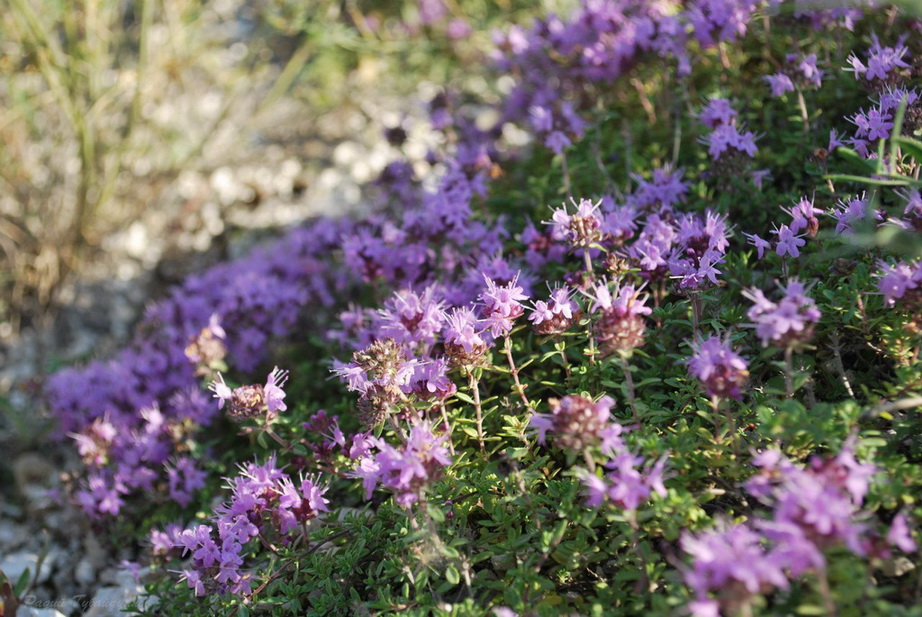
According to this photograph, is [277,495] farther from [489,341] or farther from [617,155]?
[617,155]

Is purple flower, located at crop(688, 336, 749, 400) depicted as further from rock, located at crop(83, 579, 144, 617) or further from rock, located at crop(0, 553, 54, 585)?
rock, located at crop(0, 553, 54, 585)

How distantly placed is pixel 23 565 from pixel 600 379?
2.73 m

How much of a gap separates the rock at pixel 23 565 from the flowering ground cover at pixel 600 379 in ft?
1.25

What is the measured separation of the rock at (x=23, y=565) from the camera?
3.26 meters

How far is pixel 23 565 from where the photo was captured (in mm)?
3340

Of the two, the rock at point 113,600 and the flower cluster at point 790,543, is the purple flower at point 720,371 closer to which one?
the flower cluster at point 790,543

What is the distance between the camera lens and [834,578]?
178cm

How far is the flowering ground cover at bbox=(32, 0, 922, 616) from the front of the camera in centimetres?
199

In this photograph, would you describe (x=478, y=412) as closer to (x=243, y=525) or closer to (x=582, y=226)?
(x=582, y=226)

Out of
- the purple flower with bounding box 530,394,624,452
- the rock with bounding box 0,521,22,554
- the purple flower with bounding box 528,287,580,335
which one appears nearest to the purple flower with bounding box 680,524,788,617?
the purple flower with bounding box 530,394,624,452

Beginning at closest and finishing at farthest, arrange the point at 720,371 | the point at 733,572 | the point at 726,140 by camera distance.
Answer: the point at 733,572 < the point at 720,371 < the point at 726,140

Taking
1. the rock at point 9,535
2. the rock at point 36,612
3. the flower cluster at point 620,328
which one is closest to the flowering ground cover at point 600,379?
the flower cluster at point 620,328

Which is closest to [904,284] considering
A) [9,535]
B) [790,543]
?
[790,543]

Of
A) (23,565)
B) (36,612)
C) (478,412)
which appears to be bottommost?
(23,565)
